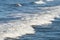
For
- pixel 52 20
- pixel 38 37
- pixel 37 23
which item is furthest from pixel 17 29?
pixel 52 20

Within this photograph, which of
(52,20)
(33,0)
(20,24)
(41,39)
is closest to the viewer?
(41,39)

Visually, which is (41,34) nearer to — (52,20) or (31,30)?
(31,30)

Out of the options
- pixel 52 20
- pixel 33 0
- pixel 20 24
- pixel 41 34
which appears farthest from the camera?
pixel 33 0

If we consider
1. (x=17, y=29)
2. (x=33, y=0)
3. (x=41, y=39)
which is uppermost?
(x=33, y=0)

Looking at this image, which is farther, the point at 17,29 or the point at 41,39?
the point at 17,29

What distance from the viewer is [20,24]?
20281 mm

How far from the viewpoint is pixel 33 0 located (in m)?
45.0

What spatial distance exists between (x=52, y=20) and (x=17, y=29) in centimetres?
520

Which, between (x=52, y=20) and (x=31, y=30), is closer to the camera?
(x=31, y=30)

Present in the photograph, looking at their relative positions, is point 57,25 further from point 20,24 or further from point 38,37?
point 38,37

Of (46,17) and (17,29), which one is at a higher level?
(46,17)

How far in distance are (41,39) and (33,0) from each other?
28.2 meters

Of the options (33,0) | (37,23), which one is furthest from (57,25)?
(33,0)

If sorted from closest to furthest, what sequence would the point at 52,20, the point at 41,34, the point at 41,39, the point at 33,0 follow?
1. the point at 41,39
2. the point at 41,34
3. the point at 52,20
4. the point at 33,0
